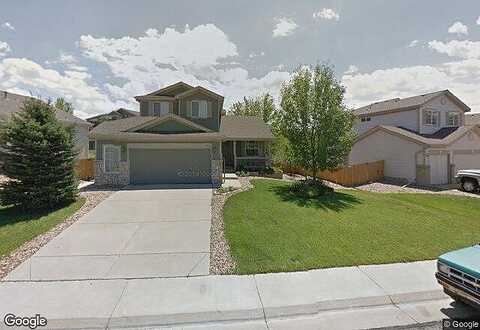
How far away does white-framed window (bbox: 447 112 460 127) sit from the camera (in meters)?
25.7

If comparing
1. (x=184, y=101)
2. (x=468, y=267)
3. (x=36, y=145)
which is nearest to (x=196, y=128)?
(x=184, y=101)

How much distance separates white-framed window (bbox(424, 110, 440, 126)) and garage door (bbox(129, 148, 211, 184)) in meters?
20.7

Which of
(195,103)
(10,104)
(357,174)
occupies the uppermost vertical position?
(10,104)

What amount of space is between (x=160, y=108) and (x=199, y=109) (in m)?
3.46

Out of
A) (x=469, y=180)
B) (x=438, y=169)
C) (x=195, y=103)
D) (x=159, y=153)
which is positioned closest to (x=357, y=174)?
(x=438, y=169)

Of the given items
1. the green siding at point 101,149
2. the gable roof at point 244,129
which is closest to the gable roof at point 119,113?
the gable roof at point 244,129

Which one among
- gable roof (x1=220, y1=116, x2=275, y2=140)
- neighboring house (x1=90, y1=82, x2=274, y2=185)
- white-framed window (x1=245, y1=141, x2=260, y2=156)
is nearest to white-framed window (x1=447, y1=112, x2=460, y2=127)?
gable roof (x1=220, y1=116, x2=275, y2=140)

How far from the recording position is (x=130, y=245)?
7.33 meters

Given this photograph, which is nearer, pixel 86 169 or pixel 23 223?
pixel 23 223

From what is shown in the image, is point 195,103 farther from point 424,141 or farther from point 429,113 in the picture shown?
point 429,113

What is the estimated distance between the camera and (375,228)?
866 cm

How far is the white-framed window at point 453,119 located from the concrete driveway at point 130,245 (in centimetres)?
2631

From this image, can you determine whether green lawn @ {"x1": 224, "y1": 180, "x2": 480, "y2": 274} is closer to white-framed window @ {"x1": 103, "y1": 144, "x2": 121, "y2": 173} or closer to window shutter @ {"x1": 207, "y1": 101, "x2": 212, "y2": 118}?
white-framed window @ {"x1": 103, "y1": 144, "x2": 121, "y2": 173}

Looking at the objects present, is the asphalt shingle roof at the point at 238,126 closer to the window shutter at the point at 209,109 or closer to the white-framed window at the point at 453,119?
the window shutter at the point at 209,109
